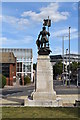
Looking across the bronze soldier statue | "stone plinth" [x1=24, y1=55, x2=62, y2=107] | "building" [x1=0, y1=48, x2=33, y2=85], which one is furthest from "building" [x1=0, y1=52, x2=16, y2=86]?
"stone plinth" [x1=24, y1=55, x2=62, y2=107]

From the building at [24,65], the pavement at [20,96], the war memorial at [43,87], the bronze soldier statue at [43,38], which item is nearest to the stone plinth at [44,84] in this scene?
the war memorial at [43,87]

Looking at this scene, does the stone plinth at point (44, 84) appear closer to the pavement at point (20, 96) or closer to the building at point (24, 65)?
the pavement at point (20, 96)

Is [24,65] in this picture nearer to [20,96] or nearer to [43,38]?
[20,96]

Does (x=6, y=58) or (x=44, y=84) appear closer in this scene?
(x=44, y=84)

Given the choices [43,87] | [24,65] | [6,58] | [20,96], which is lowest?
[20,96]

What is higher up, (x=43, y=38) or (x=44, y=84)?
(x=43, y=38)

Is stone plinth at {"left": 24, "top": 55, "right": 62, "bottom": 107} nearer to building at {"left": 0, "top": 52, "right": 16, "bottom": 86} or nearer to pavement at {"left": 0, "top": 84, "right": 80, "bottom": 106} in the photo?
pavement at {"left": 0, "top": 84, "right": 80, "bottom": 106}

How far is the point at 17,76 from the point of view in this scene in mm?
67500

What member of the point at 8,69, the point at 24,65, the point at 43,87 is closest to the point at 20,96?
the point at 43,87


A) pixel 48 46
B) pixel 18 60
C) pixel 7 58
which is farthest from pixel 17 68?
pixel 48 46

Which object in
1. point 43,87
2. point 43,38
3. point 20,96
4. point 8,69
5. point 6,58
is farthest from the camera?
point 6,58

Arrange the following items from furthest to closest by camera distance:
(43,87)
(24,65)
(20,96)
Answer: (24,65)
(20,96)
(43,87)

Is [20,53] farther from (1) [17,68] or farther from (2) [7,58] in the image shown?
(2) [7,58]

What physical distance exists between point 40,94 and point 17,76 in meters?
51.6
